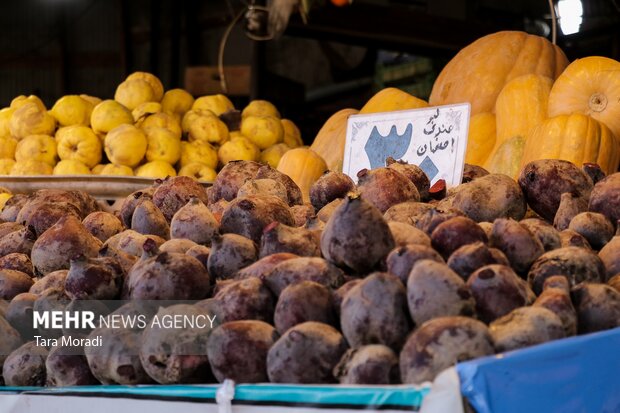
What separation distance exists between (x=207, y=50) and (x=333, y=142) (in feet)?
23.8

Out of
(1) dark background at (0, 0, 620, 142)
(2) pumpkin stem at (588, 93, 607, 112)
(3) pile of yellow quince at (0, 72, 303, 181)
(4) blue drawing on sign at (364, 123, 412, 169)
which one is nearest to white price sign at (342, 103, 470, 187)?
(4) blue drawing on sign at (364, 123, 412, 169)

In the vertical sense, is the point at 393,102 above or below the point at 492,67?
below

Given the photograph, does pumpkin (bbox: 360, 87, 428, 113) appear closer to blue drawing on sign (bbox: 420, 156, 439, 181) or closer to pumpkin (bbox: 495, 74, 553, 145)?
pumpkin (bbox: 495, 74, 553, 145)

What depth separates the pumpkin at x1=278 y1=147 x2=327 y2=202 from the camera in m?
2.63

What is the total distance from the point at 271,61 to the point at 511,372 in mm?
8638

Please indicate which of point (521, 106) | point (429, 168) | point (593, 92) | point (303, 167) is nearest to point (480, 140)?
point (521, 106)

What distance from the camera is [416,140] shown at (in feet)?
6.59

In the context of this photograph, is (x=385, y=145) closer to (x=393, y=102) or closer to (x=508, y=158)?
(x=508, y=158)

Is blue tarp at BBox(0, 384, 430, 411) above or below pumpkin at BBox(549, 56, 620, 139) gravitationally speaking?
below

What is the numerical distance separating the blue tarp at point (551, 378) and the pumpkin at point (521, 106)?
4.61ft

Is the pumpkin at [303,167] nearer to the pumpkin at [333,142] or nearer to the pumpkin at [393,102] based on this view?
the pumpkin at [333,142]

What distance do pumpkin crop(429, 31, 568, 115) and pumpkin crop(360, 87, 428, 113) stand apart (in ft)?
0.30

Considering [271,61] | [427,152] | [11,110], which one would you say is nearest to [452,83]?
[427,152]

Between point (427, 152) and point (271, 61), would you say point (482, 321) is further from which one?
point (271, 61)
